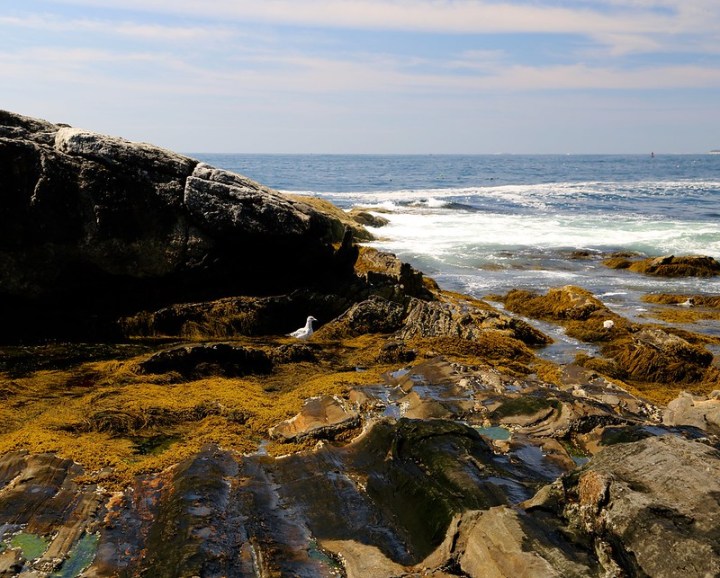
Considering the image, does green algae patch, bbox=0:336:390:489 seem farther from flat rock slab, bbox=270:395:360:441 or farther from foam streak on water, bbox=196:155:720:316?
foam streak on water, bbox=196:155:720:316

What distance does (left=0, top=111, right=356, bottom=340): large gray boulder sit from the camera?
13.6 m

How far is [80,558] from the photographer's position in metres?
6.06

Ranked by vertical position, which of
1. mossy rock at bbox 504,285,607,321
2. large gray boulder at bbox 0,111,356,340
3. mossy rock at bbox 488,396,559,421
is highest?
large gray boulder at bbox 0,111,356,340

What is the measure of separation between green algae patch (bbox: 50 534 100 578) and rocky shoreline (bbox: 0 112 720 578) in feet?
0.11

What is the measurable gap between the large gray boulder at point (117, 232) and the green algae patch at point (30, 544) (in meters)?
8.24

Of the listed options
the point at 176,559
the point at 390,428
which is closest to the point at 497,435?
the point at 390,428

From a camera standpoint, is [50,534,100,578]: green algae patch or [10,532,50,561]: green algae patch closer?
[50,534,100,578]: green algae patch

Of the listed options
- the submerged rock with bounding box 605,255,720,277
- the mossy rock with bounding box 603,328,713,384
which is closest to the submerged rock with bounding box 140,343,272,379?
the mossy rock with bounding box 603,328,713,384

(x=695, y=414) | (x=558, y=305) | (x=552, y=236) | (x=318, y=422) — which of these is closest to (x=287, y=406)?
(x=318, y=422)

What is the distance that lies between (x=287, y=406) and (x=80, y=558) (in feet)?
15.1

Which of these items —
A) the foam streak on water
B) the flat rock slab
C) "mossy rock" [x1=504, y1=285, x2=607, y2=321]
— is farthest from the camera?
the foam streak on water

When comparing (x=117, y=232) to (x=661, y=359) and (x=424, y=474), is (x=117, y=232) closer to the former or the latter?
(x=424, y=474)

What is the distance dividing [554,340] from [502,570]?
12.2 metres

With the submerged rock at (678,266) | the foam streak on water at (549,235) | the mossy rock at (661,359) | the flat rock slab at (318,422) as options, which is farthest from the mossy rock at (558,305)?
the flat rock slab at (318,422)
